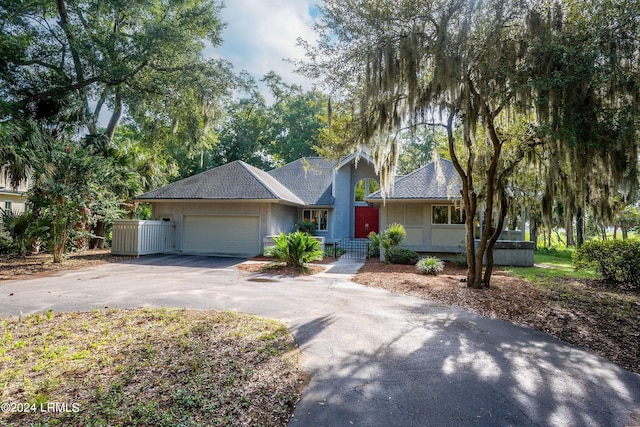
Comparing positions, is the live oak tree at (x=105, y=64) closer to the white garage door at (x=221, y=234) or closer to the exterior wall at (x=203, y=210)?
the exterior wall at (x=203, y=210)

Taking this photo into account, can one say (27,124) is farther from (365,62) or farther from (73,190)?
(365,62)

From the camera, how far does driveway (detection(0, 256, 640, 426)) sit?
9.96 ft

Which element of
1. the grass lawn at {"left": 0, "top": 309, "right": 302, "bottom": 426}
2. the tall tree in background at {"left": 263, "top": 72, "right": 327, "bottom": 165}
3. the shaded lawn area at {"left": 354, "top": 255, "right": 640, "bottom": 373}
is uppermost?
the tall tree in background at {"left": 263, "top": 72, "right": 327, "bottom": 165}

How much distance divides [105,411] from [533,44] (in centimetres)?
816

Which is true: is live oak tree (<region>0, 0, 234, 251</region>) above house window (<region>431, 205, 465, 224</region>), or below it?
above

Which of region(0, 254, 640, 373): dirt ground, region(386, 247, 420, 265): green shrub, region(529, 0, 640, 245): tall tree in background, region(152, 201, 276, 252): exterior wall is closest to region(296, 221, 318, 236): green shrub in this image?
region(152, 201, 276, 252): exterior wall

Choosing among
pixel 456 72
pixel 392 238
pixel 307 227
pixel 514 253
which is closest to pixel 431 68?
pixel 456 72

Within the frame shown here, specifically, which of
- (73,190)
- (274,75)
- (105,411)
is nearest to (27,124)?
(73,190)

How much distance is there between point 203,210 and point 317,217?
6.94 m

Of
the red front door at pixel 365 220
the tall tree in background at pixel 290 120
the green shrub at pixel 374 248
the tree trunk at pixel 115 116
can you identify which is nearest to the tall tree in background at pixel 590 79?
the green shrub at pixel 374 248

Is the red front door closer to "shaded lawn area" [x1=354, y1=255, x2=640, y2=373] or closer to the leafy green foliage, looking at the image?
"shaded lawn area" [x1=354, y1=255, x2=640, y2=373]

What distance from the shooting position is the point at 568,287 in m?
8.95

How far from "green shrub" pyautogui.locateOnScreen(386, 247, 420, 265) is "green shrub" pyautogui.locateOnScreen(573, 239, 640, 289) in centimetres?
569

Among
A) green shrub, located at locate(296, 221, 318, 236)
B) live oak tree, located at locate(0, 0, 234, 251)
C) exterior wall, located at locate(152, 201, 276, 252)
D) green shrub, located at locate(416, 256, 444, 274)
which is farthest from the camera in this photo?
green shrub, located at locate(296, 221, 318, 236)
